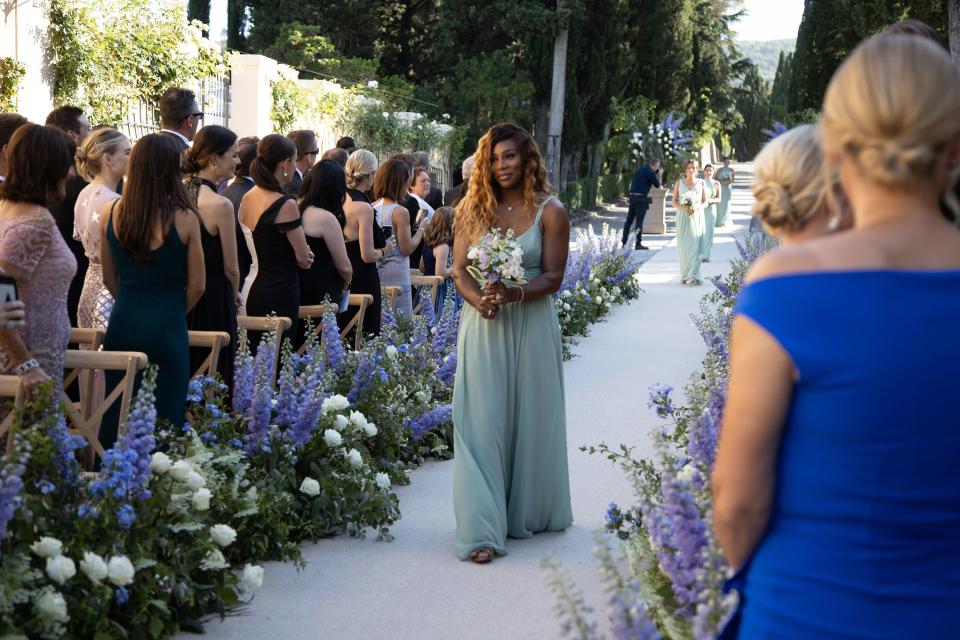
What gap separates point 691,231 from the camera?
62.8ft

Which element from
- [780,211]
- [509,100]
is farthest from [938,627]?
[509,100]

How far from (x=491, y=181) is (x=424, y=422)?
201cm

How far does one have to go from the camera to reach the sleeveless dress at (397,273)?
969 cm

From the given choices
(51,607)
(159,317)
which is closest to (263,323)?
(159,317)

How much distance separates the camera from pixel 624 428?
8930mm

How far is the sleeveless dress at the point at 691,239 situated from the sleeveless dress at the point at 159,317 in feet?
46.5

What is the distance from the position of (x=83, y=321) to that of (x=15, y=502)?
2.97 m

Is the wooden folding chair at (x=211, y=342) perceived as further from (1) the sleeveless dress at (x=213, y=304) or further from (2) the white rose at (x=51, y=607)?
(2) the white rose at (x=51, y=607)

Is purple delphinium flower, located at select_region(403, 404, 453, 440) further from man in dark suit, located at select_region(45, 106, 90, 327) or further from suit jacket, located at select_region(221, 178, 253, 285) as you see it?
man in dark suit, located at select_region(45, 106, 90, 327)

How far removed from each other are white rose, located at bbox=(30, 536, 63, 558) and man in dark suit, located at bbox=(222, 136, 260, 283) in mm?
3728

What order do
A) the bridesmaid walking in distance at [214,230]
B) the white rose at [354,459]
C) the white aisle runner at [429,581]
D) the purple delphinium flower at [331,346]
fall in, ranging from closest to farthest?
the white aisle runner at [429,581] < the white rose at [354,459] < the bridesmaid walking in distance at [214,230] < the purple delphinium flower at [331,346]

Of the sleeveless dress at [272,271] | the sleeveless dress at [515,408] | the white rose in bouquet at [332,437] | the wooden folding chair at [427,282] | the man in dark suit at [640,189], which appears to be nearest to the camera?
the sleeveless dress at [515,408]

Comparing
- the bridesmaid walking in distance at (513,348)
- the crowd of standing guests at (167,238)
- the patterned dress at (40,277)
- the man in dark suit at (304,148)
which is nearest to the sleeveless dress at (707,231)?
the man in dark suit at (304,148)

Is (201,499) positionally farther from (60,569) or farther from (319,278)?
(319,278)
